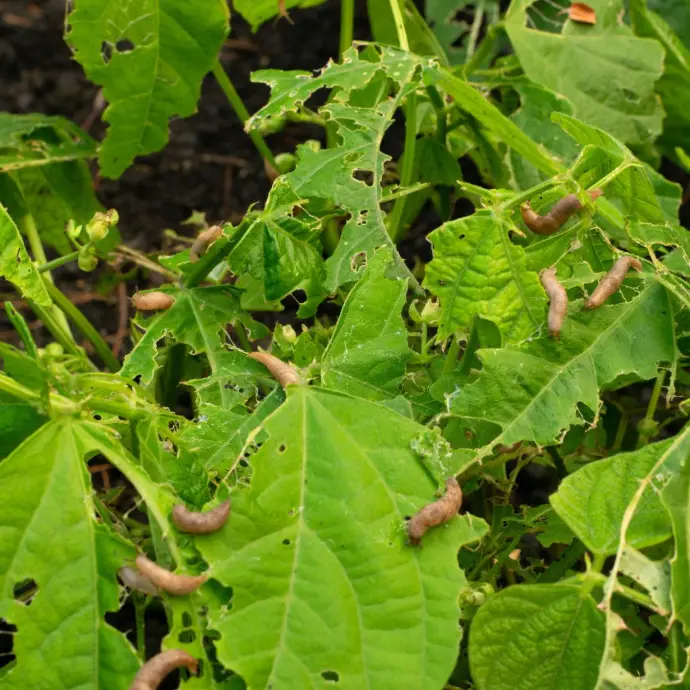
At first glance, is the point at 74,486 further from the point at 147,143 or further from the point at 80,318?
the point at 147,143

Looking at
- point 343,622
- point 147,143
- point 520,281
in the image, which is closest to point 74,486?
point 343,622

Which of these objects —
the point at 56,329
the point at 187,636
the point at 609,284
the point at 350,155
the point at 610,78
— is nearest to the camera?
the point at 187,636

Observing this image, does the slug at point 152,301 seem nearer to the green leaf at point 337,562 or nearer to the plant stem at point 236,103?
the green leaf at point 337,562

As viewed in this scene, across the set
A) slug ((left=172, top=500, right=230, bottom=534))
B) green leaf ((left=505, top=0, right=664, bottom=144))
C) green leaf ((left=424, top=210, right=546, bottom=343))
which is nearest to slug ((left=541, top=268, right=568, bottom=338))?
green leaf ((left=424, top=210, right=546, bottom=343))

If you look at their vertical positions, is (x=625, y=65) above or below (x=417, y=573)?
above

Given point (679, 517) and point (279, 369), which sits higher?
point (279, 369)

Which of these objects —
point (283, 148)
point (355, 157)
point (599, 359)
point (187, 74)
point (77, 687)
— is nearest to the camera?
point (77, 687)

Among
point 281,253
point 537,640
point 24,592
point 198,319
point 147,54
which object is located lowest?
point 24,592

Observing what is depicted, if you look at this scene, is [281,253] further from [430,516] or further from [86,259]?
[430,516]

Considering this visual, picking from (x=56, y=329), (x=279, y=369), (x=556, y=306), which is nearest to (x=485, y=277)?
(x=556, y=306)
